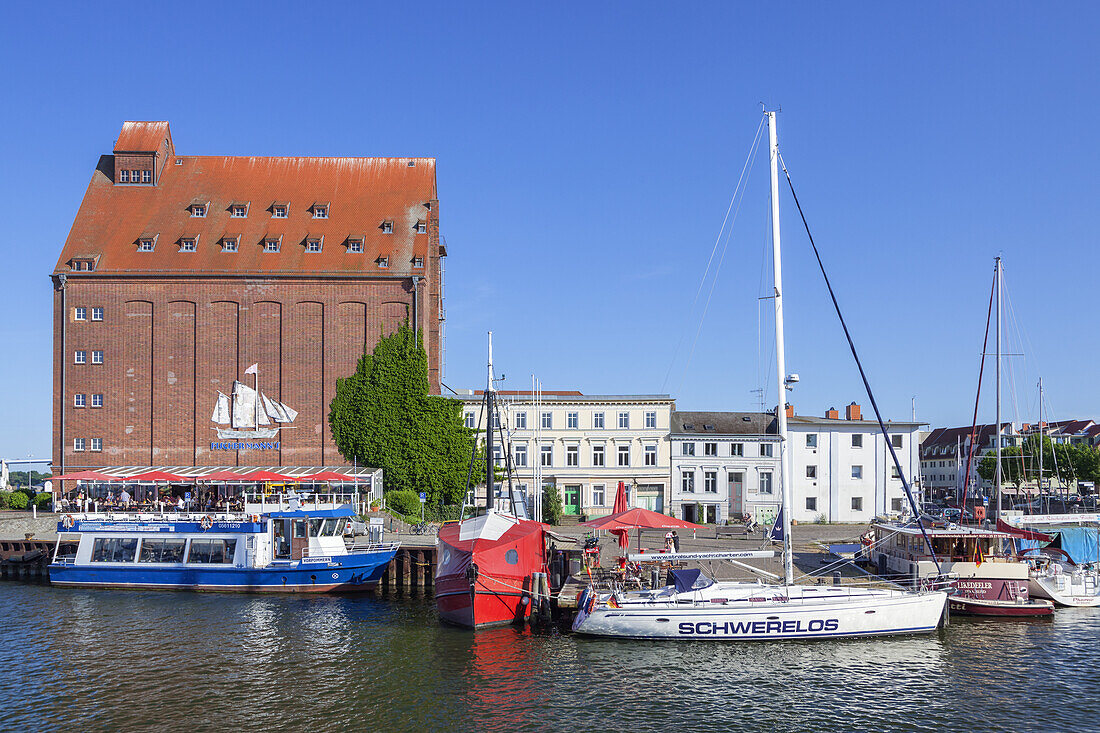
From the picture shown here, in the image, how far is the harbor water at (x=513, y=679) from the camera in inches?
852

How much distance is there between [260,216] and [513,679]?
49.5m

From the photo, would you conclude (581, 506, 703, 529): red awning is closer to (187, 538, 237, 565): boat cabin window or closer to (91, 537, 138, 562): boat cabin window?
(187, 538, 237, 565): boat cabin window

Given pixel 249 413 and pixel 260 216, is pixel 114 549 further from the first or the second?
pixel 260 216

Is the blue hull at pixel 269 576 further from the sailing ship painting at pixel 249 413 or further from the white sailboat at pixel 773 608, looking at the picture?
the sailing ship painting at pixel 249 413

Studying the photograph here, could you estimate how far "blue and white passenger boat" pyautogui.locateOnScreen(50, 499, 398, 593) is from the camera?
40156 millimetres

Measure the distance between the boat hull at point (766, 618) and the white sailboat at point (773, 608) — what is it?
3 centimetres

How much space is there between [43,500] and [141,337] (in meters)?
12.5

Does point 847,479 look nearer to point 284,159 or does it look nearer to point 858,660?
point 858,660

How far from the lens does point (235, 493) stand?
173 ft

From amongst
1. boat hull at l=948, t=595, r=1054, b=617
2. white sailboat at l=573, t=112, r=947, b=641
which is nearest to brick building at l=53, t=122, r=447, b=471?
white sailboat at l=573, t=112, r=947, b=641

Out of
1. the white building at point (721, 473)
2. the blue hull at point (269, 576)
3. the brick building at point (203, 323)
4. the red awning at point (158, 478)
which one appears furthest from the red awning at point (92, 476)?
the white building at point (721, 473)

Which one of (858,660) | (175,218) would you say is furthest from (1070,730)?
(175,218)

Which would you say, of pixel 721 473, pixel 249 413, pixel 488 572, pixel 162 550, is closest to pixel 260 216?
pixel 249 413

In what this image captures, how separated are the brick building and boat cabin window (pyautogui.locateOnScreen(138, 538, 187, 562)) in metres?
17.9
